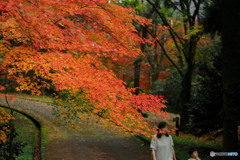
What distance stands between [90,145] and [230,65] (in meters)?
7.18

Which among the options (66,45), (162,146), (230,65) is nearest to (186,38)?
(66,45)

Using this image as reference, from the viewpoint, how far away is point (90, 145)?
9.77 meters

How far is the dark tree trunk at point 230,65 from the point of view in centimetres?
405

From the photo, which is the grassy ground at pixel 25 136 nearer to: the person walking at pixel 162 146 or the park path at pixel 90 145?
the park path at pixel 90 145

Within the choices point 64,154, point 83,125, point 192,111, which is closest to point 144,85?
point 83,125

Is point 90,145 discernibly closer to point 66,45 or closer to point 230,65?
point 66,45

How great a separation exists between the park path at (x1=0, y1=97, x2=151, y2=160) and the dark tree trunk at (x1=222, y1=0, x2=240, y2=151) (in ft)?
13.1

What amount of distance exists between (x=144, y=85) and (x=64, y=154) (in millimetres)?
21016

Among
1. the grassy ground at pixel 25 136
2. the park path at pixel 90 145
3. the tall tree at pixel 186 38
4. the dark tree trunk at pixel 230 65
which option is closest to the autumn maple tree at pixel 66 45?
the park path at pixel 90 145

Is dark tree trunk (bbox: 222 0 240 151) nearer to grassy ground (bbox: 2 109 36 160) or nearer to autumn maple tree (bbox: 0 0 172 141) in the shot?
autumn maple tree (bbox: 0 0 172 141)

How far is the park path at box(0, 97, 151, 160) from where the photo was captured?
819 cm

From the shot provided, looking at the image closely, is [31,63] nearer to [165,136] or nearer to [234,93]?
[165,136]

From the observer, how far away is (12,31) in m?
6.79

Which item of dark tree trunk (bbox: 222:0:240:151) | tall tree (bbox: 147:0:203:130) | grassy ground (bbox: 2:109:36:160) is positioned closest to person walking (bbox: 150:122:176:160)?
dark tree trunk (bbox: 222:0:240:151)
